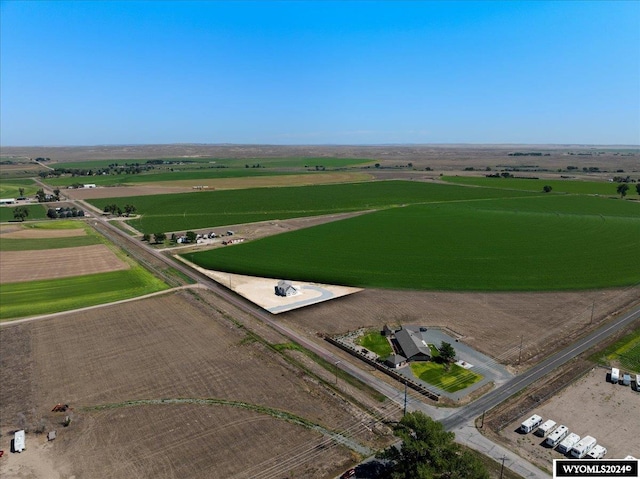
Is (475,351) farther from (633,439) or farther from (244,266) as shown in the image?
(244,266)

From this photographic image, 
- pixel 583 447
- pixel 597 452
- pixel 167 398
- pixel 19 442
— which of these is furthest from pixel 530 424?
pixel 19 442

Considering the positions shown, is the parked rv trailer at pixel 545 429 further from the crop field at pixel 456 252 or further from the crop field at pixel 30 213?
the crop field at pixel 30 213

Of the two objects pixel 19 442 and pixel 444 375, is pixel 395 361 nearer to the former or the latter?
pixel 444 375

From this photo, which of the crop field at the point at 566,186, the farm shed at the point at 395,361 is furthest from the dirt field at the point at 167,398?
the crop field at the point at 566,186

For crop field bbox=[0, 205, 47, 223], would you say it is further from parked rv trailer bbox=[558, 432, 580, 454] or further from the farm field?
parked rv trailer bbox=[558, 432, 580, 454]

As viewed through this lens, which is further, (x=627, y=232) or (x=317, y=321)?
(x=627, y=232)

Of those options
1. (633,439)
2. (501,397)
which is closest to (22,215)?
(501,397)
